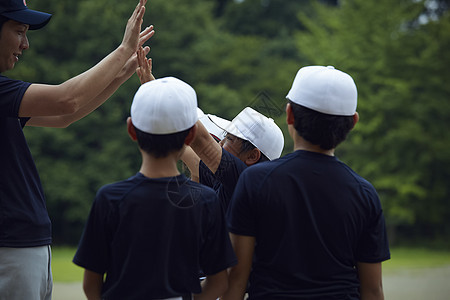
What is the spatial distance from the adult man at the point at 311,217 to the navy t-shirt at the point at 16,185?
99 cm

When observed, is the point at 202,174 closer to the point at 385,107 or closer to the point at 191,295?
the point at 191,295

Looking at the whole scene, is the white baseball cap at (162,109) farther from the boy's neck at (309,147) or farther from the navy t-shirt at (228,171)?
the navy t-shirt at (228,171)

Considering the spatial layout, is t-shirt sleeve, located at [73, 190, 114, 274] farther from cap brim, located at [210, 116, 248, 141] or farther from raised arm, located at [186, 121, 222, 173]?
cap brim, located at [210, 116, 248, 141]

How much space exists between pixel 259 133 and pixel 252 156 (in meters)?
0.15

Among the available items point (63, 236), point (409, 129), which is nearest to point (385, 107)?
point (409, 129)

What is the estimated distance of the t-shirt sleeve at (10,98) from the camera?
268cm

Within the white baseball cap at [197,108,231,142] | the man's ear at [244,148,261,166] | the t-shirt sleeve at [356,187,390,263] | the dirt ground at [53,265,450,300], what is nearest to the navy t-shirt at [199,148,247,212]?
the man's ear at [244,148,261,166]

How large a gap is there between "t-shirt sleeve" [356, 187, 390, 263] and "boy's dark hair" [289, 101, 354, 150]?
0.87ft

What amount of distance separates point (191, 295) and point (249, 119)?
1468mm

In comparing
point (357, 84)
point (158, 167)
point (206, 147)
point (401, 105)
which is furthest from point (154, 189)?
point (357, 84)

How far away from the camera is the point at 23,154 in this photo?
285 centimetres

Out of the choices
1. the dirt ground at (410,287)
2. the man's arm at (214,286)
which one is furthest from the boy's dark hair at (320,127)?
the dirt ground at (410,287)

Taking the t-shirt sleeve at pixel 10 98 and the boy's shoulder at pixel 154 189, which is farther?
the t-shirt sleeve at pixel 10 98

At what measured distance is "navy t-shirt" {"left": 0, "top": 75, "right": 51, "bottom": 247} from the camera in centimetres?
271
